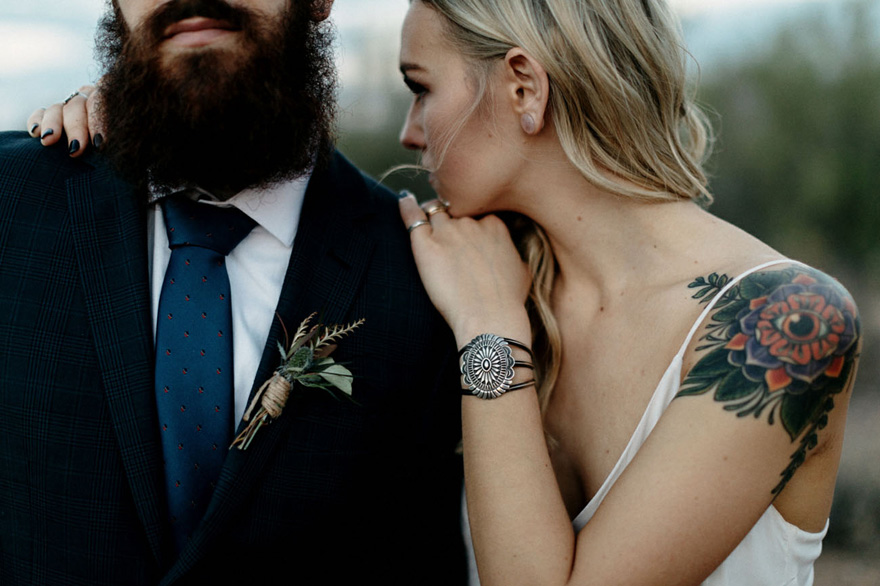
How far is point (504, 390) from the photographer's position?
2.26 metres

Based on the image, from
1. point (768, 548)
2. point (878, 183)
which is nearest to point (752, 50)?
point (878, 183)

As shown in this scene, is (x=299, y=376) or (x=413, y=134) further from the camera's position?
(x=413, y=134)

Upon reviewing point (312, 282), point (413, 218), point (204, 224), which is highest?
point (204, 224)

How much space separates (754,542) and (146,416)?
1.69 m

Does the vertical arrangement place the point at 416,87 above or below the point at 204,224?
above

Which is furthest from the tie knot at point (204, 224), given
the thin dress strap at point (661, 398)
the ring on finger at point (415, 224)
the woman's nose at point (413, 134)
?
the thin dress strap at point (661, 398)

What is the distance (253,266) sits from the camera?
7.57ft

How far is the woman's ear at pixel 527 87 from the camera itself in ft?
7.75

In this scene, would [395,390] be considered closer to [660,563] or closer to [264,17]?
[660,563]

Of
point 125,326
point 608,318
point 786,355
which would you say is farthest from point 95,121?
point 786,355

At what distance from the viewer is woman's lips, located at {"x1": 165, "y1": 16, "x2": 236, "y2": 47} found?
2072 mm

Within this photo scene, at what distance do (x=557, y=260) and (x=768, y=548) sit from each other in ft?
3.65

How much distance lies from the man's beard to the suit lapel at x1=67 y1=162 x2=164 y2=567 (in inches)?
5.8

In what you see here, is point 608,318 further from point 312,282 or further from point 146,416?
point 146,416
